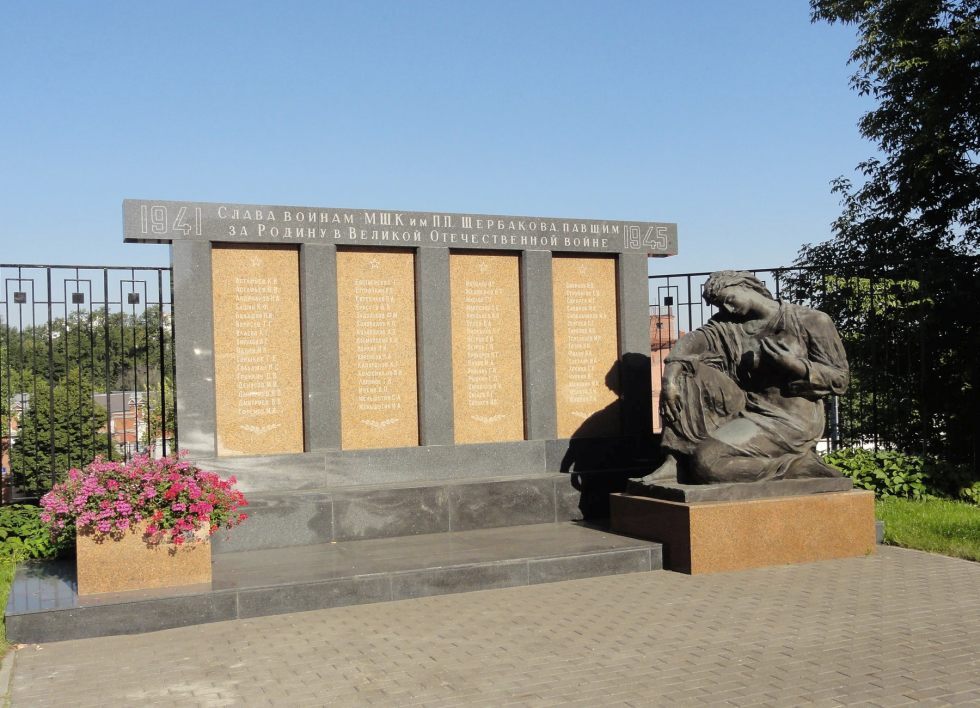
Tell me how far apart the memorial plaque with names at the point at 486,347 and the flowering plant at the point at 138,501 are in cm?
358

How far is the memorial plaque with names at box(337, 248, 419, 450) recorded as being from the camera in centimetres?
964

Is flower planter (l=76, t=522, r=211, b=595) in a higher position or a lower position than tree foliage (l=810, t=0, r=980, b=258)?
lower

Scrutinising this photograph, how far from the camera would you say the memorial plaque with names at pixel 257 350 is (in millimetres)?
9102

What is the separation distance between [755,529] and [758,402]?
1329 millimetres

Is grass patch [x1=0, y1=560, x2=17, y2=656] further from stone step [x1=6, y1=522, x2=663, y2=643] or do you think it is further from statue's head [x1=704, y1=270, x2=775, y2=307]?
statue's head [x1=704, y1=270, x2=775, y2=307]

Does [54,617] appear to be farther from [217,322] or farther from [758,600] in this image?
[758,600]

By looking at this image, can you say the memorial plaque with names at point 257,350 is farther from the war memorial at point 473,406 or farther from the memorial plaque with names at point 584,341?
the memorial plaque with names at point 584,341

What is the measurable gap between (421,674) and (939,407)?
11.1 metres

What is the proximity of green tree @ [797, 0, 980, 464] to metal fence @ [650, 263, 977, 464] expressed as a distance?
22 mm

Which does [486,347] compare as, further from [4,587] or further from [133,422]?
[133,422]

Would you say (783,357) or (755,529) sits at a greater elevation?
(783,357)

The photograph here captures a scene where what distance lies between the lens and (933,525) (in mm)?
9602

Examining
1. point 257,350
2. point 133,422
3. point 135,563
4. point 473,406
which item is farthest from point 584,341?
point 133,422

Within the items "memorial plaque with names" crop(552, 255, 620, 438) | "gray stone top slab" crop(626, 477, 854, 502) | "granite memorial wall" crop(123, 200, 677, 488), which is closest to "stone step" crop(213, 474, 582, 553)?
"granite memorial wall" crop(123, 200, 677, 488)
